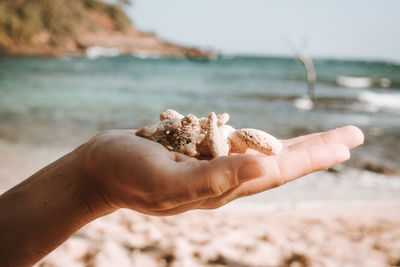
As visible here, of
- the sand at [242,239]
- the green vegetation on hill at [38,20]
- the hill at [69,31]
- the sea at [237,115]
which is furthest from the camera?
the hill at [69,31]

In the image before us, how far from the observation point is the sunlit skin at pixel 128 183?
3.64 ft

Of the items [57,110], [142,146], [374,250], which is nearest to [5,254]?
[142,146]

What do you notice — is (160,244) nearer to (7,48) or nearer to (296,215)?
(296,215)

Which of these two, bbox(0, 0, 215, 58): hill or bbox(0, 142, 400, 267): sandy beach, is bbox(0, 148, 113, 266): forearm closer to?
bbox(0, 142, 400, 267): sandy beach

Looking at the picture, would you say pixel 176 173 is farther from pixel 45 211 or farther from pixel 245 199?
pixel 245 199

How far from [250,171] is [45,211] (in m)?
1.01

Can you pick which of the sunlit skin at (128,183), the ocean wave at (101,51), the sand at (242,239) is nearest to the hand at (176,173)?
the sunlit skin at (128,183)

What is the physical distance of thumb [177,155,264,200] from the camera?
1086mm

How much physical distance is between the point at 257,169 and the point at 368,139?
23.2ft

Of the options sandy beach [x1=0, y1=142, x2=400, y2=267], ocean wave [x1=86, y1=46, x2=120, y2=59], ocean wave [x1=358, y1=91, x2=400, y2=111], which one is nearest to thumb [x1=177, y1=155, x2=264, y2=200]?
sandy beach [x1=0, y1=142, x2=400, y2=267]

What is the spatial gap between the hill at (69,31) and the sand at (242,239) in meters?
39.6

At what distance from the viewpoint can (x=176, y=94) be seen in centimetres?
1363

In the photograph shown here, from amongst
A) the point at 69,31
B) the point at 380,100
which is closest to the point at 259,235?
the point at 380,100

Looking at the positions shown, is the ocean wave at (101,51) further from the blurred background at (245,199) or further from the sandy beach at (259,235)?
the sandy beach at (259,235)
